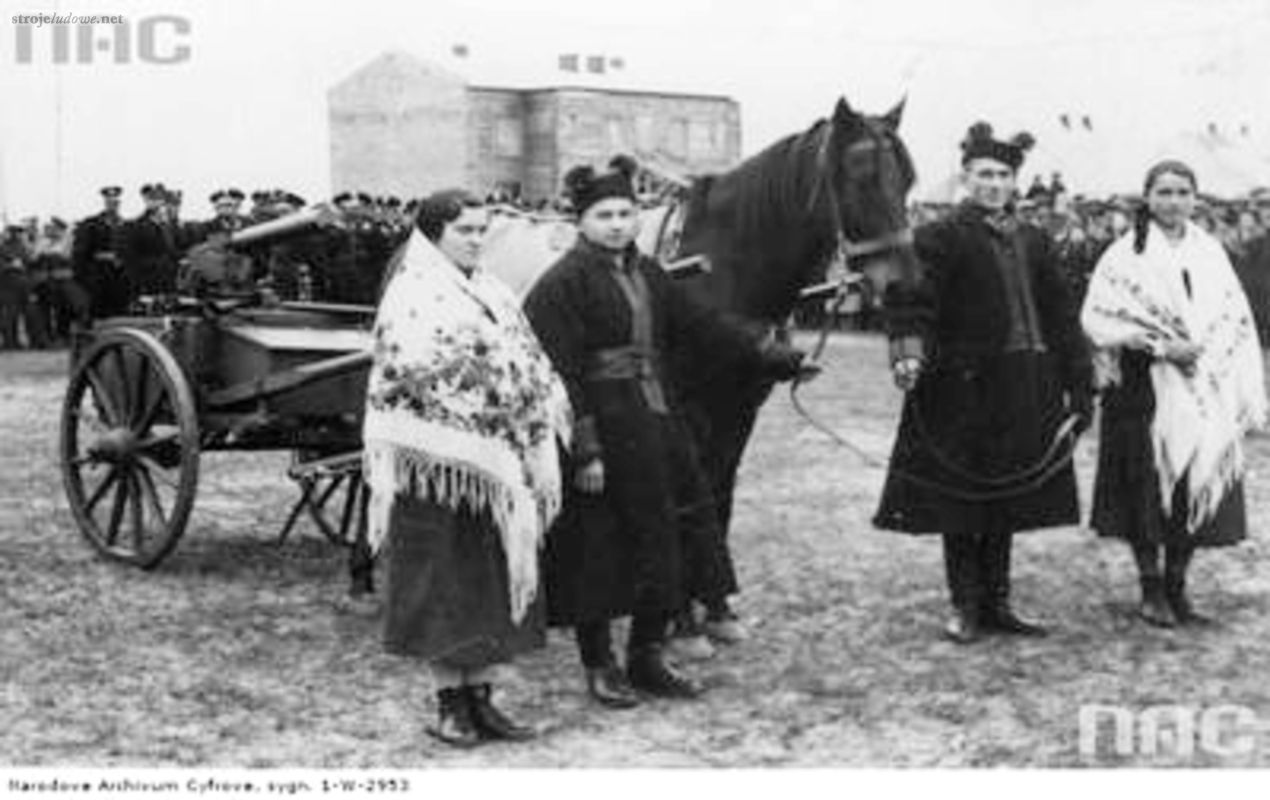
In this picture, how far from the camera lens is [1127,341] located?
229 inches

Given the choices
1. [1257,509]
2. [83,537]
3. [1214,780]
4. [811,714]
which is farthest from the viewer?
[1257,509]

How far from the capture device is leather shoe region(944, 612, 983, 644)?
5719mm

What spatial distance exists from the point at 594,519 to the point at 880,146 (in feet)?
5.01

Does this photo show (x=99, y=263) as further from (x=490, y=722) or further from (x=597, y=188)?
(x=490, y=722)

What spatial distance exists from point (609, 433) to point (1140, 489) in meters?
2.05

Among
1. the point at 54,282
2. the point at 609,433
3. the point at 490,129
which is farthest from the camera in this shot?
the point at 490,129

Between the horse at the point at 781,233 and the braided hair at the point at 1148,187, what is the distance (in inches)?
37.0

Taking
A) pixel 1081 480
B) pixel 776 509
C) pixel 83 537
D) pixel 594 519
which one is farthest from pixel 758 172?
pixel 1081 480

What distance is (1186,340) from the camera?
230 inches

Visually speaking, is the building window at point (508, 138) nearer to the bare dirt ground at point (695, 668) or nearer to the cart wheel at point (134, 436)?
the bare dirt ground at point (695, 668)

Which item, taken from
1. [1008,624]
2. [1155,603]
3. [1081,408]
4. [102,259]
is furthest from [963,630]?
[102,259]

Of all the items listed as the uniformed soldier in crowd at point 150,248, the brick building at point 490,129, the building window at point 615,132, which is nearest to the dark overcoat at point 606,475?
the uniformed soldier in crowd at point 150,248

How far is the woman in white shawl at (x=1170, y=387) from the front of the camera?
5824mm

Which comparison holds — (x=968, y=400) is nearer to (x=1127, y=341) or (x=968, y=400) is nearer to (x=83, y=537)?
(x=1127, y=341)
